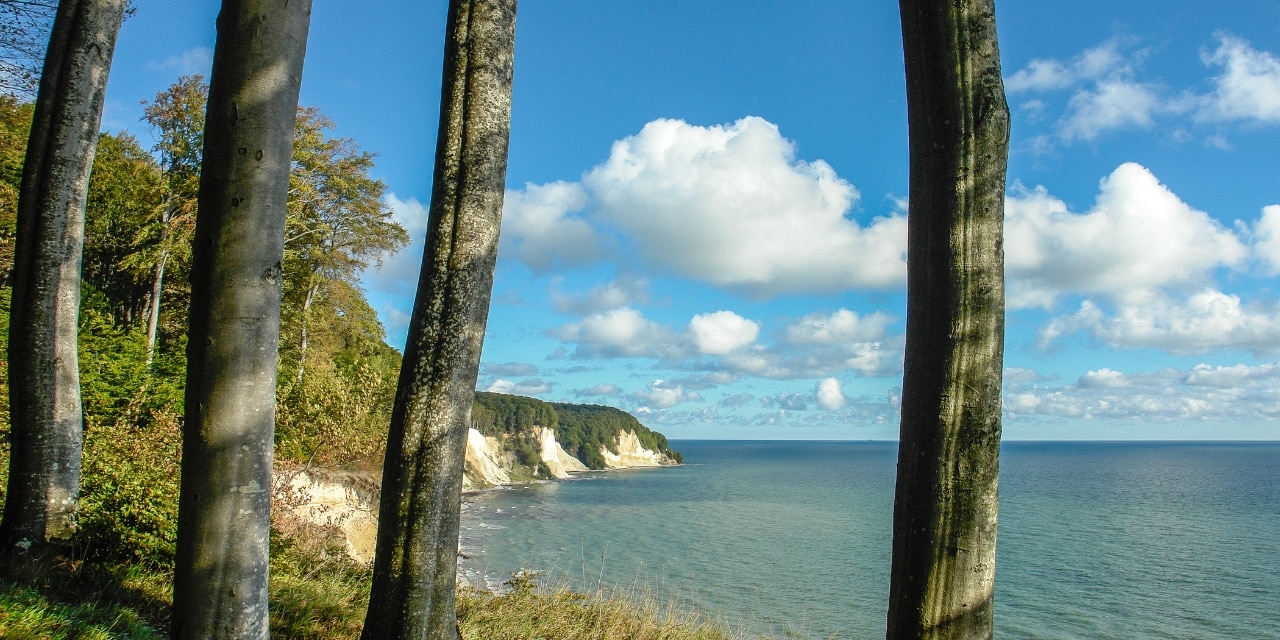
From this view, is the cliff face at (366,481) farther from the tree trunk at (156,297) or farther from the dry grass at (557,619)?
the tree trunk at (156,297)

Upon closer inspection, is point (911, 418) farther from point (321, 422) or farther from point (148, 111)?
point (148, 111)

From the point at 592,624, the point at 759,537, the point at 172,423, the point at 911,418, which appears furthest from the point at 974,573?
the point at 759,537

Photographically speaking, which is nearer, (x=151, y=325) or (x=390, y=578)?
(x=390, y=578)

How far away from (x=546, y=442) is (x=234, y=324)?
122 metres

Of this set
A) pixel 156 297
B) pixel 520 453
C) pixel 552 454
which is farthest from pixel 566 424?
pixel 156 297

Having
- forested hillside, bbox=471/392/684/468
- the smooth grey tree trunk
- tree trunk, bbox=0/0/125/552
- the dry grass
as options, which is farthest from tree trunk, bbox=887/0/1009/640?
forested hillside, bbox=471/392/684/468

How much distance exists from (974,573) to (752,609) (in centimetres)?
2211

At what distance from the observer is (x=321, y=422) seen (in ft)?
39.6

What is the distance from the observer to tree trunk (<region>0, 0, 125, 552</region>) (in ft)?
17.5

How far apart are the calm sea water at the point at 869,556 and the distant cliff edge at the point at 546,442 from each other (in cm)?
2567

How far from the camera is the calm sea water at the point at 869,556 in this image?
906 inches

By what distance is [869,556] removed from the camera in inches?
1346

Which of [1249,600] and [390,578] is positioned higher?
[390,578]

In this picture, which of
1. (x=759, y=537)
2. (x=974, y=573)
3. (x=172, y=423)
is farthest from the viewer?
(x=759, y=537)
